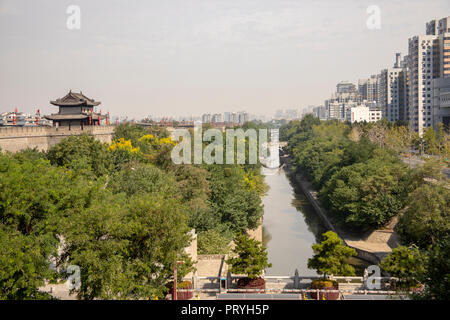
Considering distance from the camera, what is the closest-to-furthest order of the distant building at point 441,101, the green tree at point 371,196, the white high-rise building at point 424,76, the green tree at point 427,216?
the green tree at point 427,216 < the green tree at point 371,196 < the distant building at point 441,101 < the white high-rise building at point 424,76

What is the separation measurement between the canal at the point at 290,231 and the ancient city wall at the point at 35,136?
838 centimetres

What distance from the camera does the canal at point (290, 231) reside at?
12845 millimetres

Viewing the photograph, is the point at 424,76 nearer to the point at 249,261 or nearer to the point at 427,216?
the point at 427,216

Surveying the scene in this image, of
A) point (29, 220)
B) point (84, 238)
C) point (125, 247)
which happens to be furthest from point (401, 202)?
point (29, 220)

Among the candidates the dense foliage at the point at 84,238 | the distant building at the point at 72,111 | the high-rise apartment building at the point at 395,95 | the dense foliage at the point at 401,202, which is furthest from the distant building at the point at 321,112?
the dense foliage at the point at 84,238

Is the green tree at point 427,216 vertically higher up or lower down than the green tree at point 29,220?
lower down

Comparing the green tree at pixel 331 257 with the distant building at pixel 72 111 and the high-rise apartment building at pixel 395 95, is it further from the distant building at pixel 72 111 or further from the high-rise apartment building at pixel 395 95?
the high-rise apartment building at pixel 395 95

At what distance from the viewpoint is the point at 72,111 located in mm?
19047

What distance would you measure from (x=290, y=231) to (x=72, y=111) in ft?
33.8

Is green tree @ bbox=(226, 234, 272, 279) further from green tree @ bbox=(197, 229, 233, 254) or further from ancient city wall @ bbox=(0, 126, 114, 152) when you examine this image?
ancient city wall @ bbox=(0, 126, 114, 152)

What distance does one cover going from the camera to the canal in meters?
12.8
